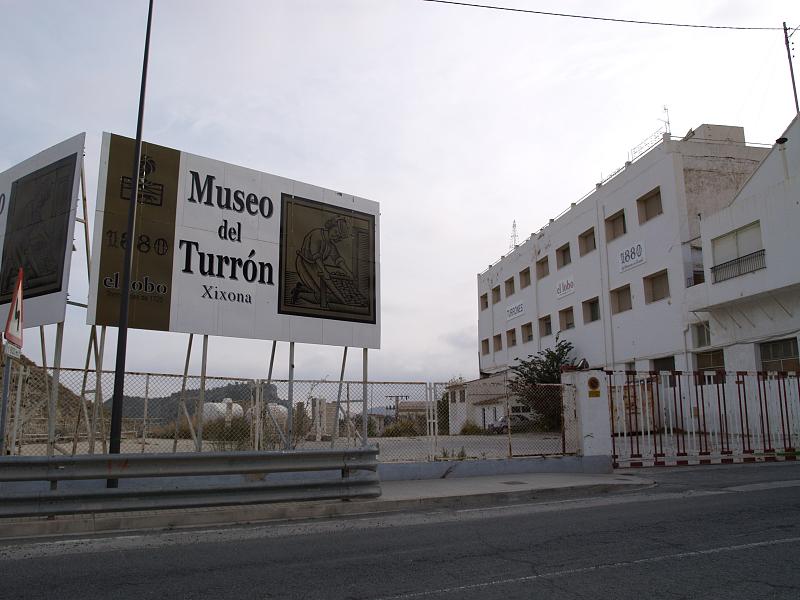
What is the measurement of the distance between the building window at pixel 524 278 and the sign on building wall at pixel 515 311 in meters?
1.29

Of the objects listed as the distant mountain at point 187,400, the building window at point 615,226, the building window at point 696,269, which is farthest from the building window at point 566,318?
the distant mountain at point 187,400

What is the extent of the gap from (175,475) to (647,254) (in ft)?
83.3

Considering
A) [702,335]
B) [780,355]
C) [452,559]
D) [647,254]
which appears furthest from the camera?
[647,254]

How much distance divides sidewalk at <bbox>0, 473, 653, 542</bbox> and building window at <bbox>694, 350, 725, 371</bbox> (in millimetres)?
13053

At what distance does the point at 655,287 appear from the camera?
1148 inches

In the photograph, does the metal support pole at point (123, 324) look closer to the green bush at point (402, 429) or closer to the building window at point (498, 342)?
the green bush at point (402, 429)

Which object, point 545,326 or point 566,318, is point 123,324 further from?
point 545,326

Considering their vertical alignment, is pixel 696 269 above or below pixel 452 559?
above

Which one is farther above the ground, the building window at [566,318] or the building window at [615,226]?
the building window at [615,226]

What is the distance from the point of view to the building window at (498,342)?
48594mm

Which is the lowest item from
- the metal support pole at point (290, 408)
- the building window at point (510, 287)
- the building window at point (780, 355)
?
the metal support pole at point (290, 408)

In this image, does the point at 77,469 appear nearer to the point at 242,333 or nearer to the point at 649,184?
the point at 242,333

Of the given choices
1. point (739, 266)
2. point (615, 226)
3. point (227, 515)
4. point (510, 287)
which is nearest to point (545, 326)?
point (510, 287)

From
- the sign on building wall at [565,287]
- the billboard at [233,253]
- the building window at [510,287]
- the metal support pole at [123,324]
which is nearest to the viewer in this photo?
the metal support pole at [123,324]
